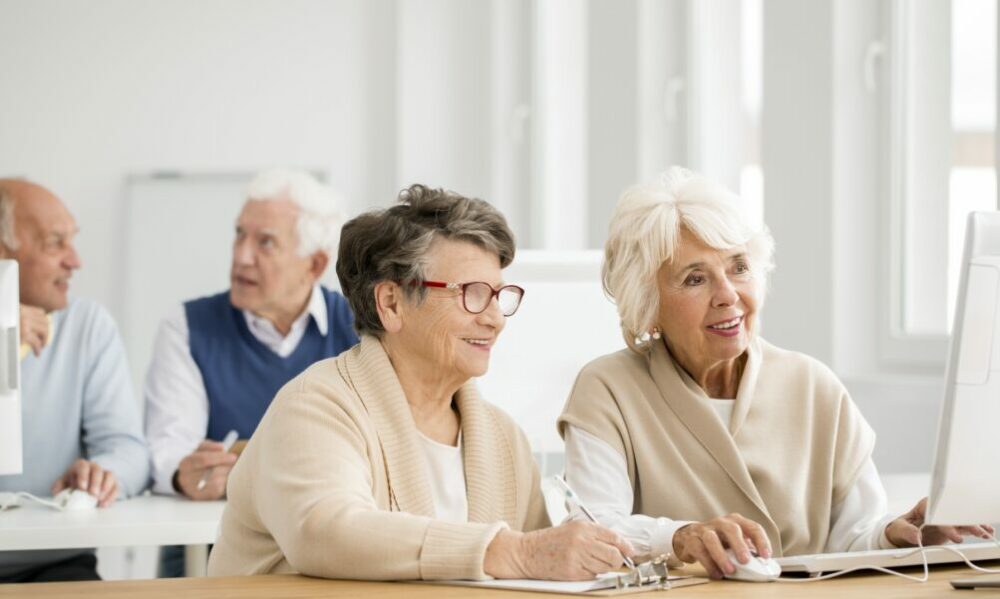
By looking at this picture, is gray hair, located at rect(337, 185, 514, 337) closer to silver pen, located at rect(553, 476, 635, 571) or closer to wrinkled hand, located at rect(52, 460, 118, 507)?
silver pen, located at rect(553, 476, 635, 571)

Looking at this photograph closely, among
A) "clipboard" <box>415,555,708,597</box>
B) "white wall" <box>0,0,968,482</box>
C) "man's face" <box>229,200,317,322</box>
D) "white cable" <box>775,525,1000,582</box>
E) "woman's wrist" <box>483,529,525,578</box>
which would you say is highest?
"white wall" <box>0,0,968,482</box>

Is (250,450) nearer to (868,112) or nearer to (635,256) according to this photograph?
(635,256)

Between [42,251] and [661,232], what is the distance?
180cm

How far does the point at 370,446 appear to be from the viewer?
209cm

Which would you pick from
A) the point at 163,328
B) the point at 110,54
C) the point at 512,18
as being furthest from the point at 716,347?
the point at 110,54

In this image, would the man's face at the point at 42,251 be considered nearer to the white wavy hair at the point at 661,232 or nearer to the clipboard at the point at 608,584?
the white wavy hair at the point at 661,232

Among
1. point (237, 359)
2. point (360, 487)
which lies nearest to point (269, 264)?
point (237, 359)

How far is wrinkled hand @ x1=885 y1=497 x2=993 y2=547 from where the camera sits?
211 centimetres

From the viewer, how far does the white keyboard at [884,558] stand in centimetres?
197

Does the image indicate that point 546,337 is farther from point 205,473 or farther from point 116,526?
point 116,526

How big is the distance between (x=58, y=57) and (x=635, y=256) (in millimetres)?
4603

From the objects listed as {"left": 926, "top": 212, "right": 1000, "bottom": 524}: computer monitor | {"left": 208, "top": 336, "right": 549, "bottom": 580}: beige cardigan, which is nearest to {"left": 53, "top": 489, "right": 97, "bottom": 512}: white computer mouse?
{"left": 208, "top": 336, "right": 549, "bottom": 580}: beige cardigan

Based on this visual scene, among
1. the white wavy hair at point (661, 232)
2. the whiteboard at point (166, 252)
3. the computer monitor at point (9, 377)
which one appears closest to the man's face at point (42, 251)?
the computer monitor at point (9, 377)

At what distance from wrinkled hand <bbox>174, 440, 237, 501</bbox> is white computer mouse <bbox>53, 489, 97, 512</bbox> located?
239 mm
